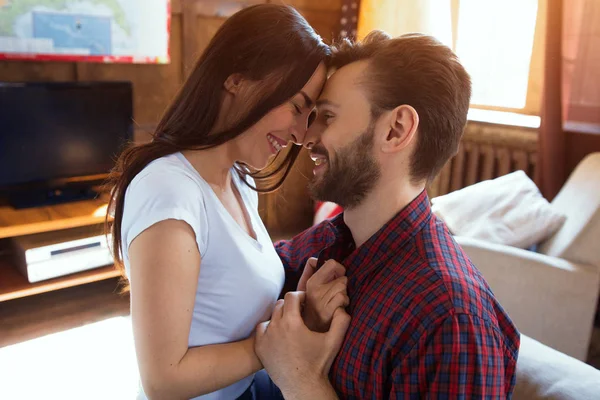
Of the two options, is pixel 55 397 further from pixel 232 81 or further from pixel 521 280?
pixel 521 280

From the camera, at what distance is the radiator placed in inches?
120

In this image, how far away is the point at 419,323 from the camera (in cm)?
85

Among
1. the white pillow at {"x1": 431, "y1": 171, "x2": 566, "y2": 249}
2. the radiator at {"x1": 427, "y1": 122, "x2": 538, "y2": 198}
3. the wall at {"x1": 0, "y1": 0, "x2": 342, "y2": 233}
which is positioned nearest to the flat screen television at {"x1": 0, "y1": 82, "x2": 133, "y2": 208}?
the wall at {"x1": 0, "y1": 0, "x2": 342, "y2": 233}

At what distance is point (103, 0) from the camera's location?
2.80m

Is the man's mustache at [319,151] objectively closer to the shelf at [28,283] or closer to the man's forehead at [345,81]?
the man's forehead at [345,81]

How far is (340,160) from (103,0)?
2258 millimetres

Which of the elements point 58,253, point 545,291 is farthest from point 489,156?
point 58,253

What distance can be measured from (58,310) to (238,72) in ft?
7.41

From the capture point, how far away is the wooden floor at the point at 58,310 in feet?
8.36

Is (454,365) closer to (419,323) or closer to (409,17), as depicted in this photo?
(419,323)

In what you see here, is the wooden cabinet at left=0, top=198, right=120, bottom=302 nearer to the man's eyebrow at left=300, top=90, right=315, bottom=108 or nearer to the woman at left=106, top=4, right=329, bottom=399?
the woman at left=106, top=4, right=329, bottom=399

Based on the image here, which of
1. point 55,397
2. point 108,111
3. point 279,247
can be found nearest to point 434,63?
point 279,247

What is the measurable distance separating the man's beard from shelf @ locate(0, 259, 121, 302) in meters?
2.08

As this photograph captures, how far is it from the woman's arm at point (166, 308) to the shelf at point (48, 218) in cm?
197
